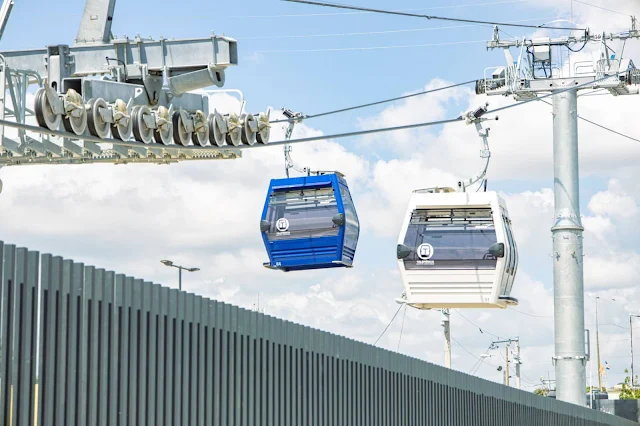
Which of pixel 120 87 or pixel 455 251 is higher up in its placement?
pixel 120 87

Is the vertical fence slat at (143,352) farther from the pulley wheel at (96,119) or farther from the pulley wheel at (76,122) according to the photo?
the pulley wheel at (96,119)

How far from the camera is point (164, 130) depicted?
1864 cm

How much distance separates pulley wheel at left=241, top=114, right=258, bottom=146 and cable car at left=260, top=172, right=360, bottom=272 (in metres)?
8.77

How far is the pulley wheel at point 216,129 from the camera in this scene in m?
19.6

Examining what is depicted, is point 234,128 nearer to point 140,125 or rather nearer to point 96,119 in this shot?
point 140,125

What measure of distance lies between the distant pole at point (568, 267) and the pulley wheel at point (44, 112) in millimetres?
12439

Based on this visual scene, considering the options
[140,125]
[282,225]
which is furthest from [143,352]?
[282,225]

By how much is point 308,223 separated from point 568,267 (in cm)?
660

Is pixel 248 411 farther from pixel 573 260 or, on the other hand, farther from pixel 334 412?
pixel 573 260

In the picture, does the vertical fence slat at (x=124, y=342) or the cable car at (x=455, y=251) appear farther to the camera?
the cable car at (x=455, y=251)

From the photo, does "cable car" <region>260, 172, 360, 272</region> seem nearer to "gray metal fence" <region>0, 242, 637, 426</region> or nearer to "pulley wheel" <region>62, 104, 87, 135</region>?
"pulley wheel" <region>62, 104, 87, 135</region>

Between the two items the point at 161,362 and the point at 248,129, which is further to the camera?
the point at 248,129

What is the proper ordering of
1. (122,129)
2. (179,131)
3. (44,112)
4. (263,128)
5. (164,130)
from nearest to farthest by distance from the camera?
(44,112) < (122,129) < (164,130) < (179,131) < (263,128)

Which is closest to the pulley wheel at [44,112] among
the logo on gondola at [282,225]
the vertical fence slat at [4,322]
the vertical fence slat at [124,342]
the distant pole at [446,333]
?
the vertical fence slat at [124,342]
